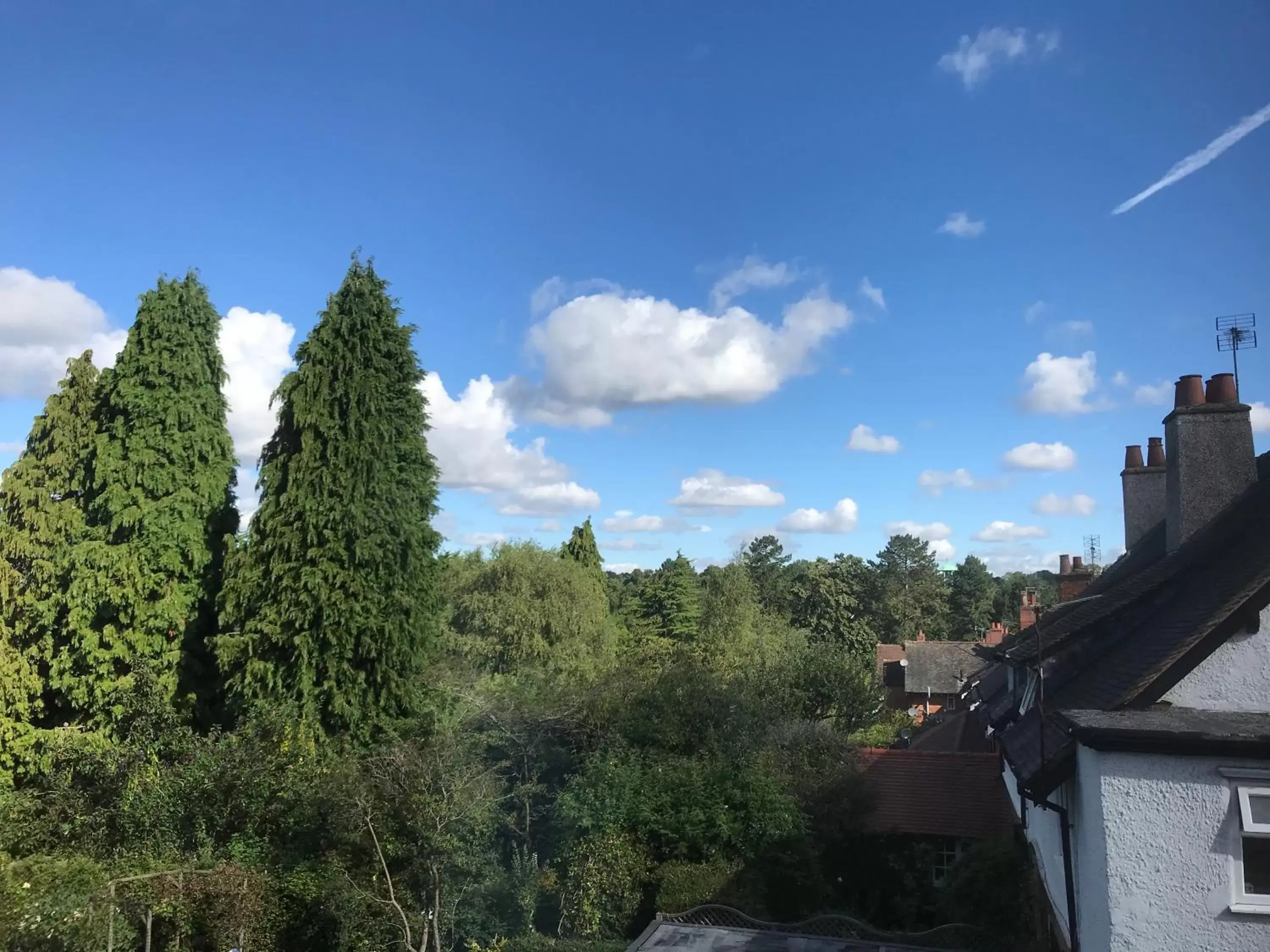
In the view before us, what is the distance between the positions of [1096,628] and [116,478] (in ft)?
70.3

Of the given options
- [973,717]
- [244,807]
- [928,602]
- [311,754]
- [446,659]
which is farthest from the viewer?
[928,602]

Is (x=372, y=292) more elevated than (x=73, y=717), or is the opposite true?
(x=372, y=292)

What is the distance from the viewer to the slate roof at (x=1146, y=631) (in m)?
8.04

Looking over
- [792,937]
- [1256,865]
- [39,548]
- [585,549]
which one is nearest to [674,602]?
[585,549]

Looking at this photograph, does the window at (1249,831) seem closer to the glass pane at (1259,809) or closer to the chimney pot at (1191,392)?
the glass pane at (1259,809)

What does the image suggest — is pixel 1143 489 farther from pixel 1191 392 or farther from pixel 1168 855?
pixel 1168 855

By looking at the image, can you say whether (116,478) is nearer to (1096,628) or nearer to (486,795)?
(486,795)

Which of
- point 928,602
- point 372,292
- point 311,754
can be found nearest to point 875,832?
point 311,754

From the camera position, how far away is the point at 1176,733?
6891 mm

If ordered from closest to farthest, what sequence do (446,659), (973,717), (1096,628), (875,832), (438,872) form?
1. (1096,628)
2. (438,872)
3. (875,832)
4. (973,717)
5. (446,659)

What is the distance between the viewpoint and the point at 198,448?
2131 cm

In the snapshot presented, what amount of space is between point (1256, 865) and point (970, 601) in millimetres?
82357

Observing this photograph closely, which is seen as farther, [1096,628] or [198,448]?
[198,448]

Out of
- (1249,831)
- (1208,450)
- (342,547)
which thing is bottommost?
(1249,831)
